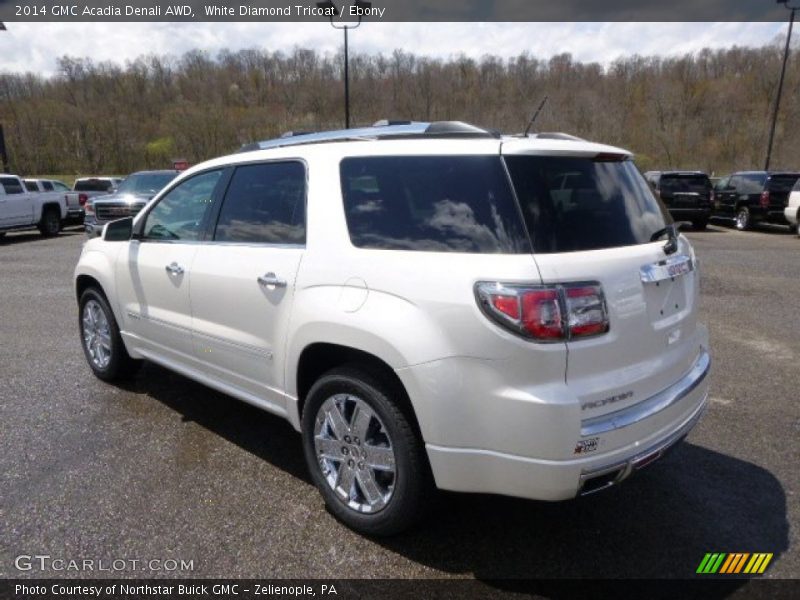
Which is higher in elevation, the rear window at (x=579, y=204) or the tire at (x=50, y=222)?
the rear window at (x=579, y=204)

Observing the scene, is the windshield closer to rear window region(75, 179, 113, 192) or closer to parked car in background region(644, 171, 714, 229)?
rear window region(75, 179, 113, 192)

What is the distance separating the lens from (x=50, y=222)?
17828mm

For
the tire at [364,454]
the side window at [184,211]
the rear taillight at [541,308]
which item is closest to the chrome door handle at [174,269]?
the side window at [184,211]

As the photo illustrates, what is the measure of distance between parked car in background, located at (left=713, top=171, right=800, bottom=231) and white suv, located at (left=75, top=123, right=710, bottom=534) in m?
16.4

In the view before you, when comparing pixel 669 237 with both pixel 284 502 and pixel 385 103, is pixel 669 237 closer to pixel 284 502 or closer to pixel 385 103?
pixel 284 502

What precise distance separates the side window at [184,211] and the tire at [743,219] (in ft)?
58.3

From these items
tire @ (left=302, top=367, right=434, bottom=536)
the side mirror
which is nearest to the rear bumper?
tire @ (left=302, top=367, right=434, bottom=536)

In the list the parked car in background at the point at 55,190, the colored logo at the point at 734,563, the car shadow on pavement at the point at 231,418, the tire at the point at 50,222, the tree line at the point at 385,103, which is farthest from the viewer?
the tree line at the point at 385,103

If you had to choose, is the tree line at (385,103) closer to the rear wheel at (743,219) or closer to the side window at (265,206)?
the rear wheel at (743,219)

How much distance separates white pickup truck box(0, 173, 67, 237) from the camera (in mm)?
15992

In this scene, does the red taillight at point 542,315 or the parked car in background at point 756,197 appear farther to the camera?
the parked car in background at point 756,197

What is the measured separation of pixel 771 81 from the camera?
225 feet

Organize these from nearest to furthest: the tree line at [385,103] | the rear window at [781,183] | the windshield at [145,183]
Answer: the windshield at [145,183], the rear window at [781,183], the tree line at [385,103]

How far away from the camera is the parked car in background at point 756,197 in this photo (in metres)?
16.6
